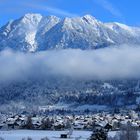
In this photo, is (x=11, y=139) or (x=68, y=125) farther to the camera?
(x=68, y=125)

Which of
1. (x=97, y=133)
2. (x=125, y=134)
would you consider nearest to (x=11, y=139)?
(x=125, y=134)

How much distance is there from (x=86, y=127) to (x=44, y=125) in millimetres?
13385

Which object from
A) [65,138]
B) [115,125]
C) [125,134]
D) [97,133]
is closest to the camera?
[97,133]

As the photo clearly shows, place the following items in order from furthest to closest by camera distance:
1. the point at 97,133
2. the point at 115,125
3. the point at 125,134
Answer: the point at 115,125 → the point at 125,134 → the point at 97,133

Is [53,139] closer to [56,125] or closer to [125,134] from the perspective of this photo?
[125,134]

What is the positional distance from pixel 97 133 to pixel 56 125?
11430 cm

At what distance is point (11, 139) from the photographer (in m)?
100

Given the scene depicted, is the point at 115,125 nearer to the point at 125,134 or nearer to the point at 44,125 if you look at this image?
the point at 44,125

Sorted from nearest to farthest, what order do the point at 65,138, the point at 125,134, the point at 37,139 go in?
the point at 125,134
the point at 37,139
the point at 65,138

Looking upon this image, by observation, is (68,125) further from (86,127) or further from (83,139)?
(83,139)

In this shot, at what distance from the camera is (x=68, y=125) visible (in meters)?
174

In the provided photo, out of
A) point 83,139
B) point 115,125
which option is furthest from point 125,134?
point 115,125

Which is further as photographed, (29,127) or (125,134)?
(29,127)

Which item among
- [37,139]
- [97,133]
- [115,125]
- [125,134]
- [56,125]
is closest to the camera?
[97,133]
